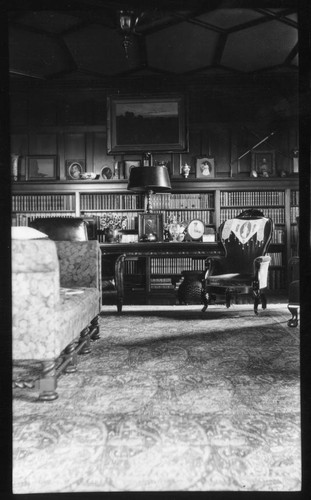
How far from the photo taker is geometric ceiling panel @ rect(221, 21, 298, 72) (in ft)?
17.1

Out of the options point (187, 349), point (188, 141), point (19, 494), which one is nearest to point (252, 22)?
point (188, 141)

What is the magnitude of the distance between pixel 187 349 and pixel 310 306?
1961mm

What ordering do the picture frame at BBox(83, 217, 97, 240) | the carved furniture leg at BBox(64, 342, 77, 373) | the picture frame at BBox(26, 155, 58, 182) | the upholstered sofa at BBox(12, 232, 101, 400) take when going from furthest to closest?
the picture frame at BBox(26, 155, 58, 182) < the picture frame at BBox(83, 217, 97, 240) < the carved furniture leg at BBox(64, 342, 77, 373) < the upholstered sofa at BBox(12, 232, 101, 400)

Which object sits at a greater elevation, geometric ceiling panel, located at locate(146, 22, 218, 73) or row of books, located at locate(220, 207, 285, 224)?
geometric ceiling panel, located at locate(146, 22, 218, 73)

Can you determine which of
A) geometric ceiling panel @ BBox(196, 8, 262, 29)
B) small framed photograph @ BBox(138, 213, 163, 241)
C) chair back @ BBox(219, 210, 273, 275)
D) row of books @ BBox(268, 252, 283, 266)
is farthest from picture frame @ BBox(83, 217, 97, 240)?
geometric ceiling panel @ BBox(196, 8, 262, 29)

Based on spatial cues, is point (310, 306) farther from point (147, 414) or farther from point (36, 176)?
point (36, 176)

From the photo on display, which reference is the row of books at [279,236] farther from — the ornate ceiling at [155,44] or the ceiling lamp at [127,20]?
the ceiling lamp at [127,20]

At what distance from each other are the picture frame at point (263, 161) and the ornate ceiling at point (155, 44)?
119 cm

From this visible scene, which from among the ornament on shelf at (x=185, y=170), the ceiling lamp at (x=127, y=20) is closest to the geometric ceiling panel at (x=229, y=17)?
the ceiling lamp at (x=127, y=20)

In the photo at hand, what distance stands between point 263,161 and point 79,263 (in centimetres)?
416

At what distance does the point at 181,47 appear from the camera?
5.68m

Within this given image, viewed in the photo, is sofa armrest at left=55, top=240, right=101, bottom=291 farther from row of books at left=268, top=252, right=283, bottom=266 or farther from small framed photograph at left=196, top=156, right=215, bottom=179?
row of books at left=268, top=252, right=283, bottom=266

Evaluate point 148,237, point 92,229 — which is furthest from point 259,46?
point 92,229

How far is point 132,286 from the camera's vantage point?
231 inches
